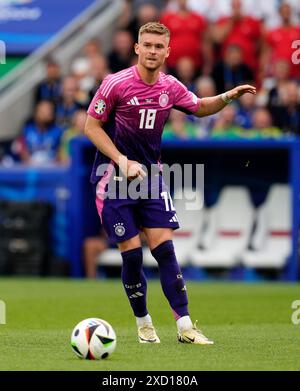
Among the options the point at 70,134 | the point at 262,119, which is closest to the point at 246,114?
the point at 262,119

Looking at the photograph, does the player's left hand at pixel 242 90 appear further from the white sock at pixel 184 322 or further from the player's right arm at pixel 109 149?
the white sock at pixel 184 322

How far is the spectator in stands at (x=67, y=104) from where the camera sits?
19719 millimetres

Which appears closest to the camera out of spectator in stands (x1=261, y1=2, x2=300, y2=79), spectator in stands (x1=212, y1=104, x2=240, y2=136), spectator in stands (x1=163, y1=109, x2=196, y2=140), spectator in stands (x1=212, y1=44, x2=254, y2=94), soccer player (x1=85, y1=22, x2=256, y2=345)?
soccer player (x1=85, y1=22, x2=256, y2=345)

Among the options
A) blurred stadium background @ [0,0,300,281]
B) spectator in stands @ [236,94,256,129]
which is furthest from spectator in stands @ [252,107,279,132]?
spectator in stands @ [236,94,256,129]

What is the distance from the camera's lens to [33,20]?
22438 mm

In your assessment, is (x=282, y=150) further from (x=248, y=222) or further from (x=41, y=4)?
(x=41, y=4)

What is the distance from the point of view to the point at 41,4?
22.5 meters

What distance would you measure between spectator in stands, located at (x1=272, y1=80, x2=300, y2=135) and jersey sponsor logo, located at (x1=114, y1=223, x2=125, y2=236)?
8837mm

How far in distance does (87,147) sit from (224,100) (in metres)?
9.66

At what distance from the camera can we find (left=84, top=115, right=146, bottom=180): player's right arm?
9.06m

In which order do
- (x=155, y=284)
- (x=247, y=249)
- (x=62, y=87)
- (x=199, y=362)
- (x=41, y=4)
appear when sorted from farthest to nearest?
(x=41, y=4)
(x=62, y=87)
(x=247, y=249)
(x=155, y=284)
(x=199, y=362)

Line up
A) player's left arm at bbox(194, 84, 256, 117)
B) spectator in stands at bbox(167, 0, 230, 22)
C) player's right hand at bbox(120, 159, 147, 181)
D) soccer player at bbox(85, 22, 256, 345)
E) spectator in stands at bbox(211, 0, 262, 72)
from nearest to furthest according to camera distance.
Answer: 1. player's right hand at bbox(120, 159, 147, 181)
2. soccer player at bbox(85, 22, 256, 345)
3. player's left arm at bbox(194, 84, 256, 117)
4. spectator in stands at bbox(211, 0, 262, 72)
5. spectator in stands at bbox(167, 0, 230, 22)

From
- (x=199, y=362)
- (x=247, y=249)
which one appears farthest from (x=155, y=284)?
(x=199, y=362)

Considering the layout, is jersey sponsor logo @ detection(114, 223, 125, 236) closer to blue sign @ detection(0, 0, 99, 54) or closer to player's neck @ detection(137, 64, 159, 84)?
player's neck @ detection(137, 64, 159, 84)
